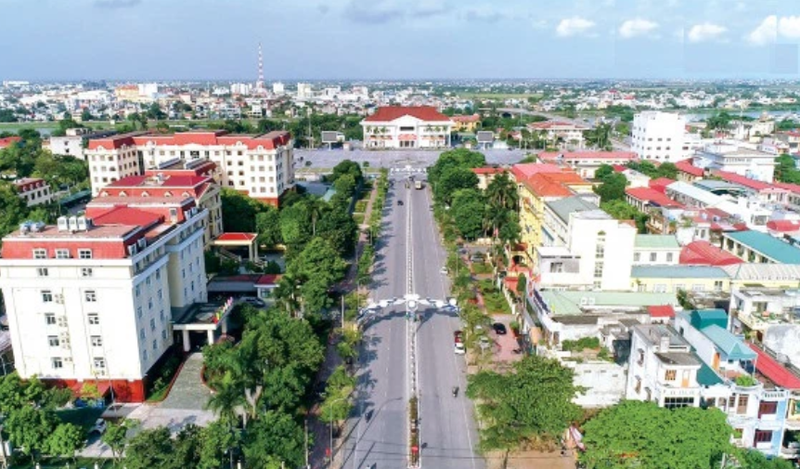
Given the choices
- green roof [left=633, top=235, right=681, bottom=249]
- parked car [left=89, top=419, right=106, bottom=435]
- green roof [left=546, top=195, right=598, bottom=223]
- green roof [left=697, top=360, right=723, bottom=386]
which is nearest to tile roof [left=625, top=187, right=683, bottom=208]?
green roof [left=633, top=235, right=681, bottom=249]

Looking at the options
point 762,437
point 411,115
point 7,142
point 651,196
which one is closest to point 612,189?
point 651,196

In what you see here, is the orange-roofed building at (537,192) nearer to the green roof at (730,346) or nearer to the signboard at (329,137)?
the green roof at (730,346)

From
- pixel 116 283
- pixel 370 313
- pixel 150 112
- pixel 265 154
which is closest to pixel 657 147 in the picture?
pixel 265 154

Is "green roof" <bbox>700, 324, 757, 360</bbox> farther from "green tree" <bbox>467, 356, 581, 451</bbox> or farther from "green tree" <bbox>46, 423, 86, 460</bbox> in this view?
"green tree" <bbox>46, 423, 86, 460</bbox>

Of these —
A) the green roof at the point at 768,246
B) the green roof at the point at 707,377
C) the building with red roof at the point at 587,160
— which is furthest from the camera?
the building with red roof at the point at 587,160

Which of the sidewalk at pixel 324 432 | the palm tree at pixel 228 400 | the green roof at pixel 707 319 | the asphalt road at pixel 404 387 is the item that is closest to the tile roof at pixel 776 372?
the green roof at pixel 707 319

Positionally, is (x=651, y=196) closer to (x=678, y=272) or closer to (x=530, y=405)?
(x=678, y=272)
